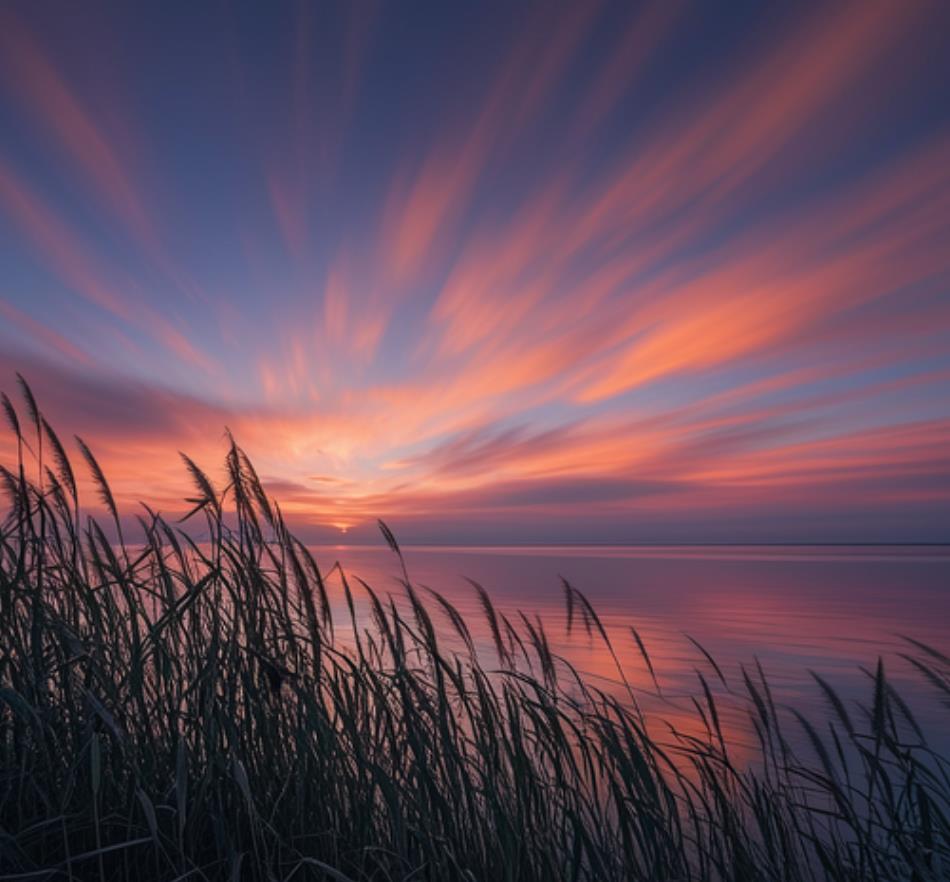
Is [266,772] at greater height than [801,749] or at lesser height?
greater

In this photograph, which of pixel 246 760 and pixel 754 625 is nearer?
pixel 246 760

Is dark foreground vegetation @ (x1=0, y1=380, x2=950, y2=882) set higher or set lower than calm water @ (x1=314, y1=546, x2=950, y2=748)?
higher

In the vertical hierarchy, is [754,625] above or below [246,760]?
below

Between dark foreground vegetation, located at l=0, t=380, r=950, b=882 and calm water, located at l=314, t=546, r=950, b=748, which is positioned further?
calm water, located at l=314, t=546, r=950, b=748

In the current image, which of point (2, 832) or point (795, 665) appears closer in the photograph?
point (2, 832)

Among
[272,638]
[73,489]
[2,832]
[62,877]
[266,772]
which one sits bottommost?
[62,877]

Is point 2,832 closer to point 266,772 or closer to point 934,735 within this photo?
point 266,772

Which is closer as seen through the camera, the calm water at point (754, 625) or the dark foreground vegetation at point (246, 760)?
the dark foreground vegetation at point (246, 760)

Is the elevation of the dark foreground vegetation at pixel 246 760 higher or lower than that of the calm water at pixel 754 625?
higher

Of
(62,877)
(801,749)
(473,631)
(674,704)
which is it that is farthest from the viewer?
(473,631)

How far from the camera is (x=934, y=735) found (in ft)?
30.0

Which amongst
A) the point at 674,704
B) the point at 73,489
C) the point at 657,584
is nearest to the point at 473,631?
the point at 674,704

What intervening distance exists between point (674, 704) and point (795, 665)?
5.03m

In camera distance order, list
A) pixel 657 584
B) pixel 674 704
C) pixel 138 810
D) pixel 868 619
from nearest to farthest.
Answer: pixel 138 810
pixel 674 704
pixel 868 619
pixel 657 584
